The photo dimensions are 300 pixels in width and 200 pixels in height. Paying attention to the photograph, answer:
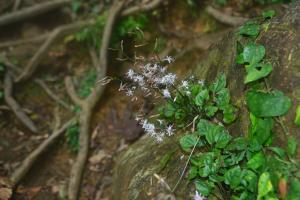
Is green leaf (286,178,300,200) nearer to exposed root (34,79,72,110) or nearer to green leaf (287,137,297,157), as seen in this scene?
green leaf (287,137,297,157)

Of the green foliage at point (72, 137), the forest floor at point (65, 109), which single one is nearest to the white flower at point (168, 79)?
the forest floor at point (65, 109)

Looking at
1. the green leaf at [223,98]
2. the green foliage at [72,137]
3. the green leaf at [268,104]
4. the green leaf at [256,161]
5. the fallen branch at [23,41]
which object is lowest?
the green foliage at [72,137]

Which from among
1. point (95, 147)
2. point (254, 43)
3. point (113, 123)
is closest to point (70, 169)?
point (95, 147)

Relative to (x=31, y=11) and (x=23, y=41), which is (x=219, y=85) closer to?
(x=23, y=41)

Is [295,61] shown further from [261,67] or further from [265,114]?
[265,114]

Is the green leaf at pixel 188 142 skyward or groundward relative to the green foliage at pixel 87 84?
skyward

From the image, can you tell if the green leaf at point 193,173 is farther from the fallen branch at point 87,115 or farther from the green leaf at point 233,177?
the fallen branch at point 87,115

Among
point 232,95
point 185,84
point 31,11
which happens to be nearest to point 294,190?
point 232,95
